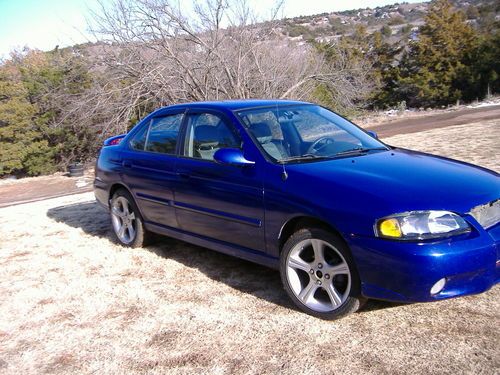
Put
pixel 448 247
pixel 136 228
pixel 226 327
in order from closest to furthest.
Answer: pixel 448 247, pixel 226 327, pixel 136 228

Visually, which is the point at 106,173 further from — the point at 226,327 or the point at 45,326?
the point at 226,327

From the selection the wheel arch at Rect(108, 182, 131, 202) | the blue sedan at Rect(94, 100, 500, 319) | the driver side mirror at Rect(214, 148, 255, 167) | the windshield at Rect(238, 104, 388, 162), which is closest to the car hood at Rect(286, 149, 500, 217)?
the blue sedan at Rect(94, 100, 500, 319)

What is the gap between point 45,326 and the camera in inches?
148

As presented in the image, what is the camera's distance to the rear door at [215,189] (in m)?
3.87

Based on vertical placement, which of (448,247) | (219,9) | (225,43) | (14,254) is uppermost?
(219,9)

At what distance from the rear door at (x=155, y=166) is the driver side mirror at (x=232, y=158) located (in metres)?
0.91

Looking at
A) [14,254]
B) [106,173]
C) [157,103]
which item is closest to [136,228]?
[106,173]

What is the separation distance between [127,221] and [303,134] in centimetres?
241

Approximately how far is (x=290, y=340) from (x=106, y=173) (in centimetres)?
344

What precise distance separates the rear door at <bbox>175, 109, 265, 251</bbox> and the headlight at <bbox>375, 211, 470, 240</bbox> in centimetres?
105

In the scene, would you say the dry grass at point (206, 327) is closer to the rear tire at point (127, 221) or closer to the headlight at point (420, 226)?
the rear tire at point (127, 221)

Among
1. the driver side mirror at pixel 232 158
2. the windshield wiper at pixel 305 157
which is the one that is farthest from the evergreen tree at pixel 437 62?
the driver side mirror at pixel 232 158

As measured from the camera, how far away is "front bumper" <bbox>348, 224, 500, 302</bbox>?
2945 mm

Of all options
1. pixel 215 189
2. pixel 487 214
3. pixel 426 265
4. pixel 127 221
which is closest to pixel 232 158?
pixel 215 189
